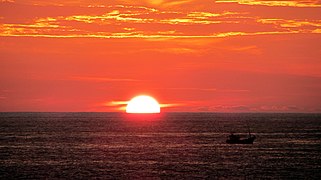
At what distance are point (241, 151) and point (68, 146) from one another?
39.7 metres

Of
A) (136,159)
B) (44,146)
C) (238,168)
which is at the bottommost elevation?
(238,168)

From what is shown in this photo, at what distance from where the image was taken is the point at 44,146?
14425cm

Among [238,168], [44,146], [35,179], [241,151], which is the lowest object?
[35,179]

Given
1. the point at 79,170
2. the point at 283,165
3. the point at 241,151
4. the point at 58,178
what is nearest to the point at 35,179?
the point at 58,178

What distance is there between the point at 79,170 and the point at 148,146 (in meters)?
49.1

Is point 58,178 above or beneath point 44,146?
beneath

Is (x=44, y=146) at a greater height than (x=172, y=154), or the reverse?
(x=44, y=146)

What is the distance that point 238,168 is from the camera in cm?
9762

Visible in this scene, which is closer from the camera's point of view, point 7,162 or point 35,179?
point 35,179

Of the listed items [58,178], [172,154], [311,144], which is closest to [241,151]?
[172,154]

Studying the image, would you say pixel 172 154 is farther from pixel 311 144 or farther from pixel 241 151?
pixel 311 144

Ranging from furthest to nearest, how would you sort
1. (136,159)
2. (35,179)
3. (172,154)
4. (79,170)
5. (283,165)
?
(172,154), (136,159), (283,165), (79,170), (35,179)

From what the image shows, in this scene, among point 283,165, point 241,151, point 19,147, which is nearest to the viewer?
point 283,165

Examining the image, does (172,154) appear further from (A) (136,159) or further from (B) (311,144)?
(B) (311,144)
